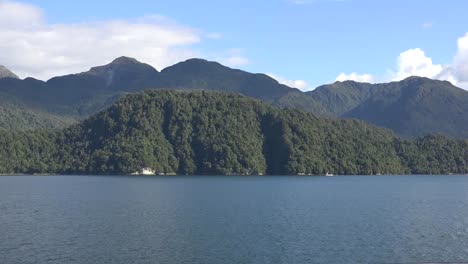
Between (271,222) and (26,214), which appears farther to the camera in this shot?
(26,214)

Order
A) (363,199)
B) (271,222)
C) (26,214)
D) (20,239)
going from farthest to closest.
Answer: (363,199) → (26,214) → (271,222) → (20,239)

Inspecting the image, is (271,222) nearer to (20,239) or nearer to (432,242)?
(432,242)

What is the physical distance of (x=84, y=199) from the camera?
136m

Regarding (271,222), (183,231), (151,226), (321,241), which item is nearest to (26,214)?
(151,226)

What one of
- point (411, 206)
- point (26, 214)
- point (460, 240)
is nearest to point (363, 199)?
point (411, 206)

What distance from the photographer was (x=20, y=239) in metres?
74.5

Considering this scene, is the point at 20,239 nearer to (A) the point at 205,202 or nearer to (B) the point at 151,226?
(B) the point at 151,226

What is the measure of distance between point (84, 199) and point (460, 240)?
88.6 metres

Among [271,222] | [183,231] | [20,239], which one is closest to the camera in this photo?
[20,239]

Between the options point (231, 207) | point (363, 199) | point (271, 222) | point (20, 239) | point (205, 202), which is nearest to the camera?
point (20, 239)

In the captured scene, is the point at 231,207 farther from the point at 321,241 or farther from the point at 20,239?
the point at 20,239

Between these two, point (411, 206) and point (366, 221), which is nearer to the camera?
point (366, 221)

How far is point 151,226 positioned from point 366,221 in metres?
36.1

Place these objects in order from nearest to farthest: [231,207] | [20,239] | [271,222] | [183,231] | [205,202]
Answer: [20,239], [183,231], [271,222], [231,207], [205,202]
